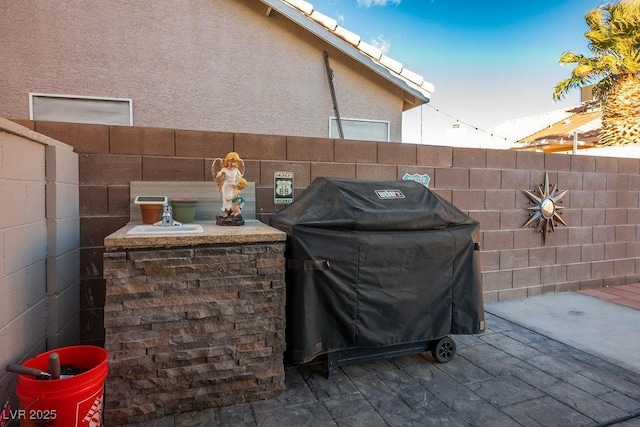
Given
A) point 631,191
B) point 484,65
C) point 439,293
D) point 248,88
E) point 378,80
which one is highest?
point 484,65

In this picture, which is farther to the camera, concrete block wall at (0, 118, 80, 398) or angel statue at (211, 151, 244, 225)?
angel statue at (211, 151, 244, 225)

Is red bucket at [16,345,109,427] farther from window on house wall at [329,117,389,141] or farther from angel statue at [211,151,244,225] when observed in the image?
window on house wall at [329,117,389,141]

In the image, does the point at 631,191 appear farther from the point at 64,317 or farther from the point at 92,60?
the point at 92,60

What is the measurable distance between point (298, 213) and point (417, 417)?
1.37 meters

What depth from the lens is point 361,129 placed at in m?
5.29

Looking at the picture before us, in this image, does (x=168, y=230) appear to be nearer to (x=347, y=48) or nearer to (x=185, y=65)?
(x=185, y=65)

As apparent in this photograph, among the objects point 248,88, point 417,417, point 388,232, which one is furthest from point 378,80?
point 417,417

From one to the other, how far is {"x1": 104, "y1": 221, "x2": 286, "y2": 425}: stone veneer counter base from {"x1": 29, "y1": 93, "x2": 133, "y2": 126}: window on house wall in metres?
A: 3.01

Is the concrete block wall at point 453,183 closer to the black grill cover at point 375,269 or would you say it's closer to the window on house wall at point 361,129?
the black grill cover at point 375,269

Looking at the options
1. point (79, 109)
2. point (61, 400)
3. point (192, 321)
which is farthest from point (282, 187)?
point (79, 109)

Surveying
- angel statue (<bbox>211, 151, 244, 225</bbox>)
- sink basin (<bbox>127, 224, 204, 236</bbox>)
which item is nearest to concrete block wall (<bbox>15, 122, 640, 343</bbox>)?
angel statue (<bbox>211, 151, 244, 225</bbox>)

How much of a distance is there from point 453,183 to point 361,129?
1.89 m

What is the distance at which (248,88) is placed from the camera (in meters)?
4.71

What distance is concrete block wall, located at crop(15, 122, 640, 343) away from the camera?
2678mm
